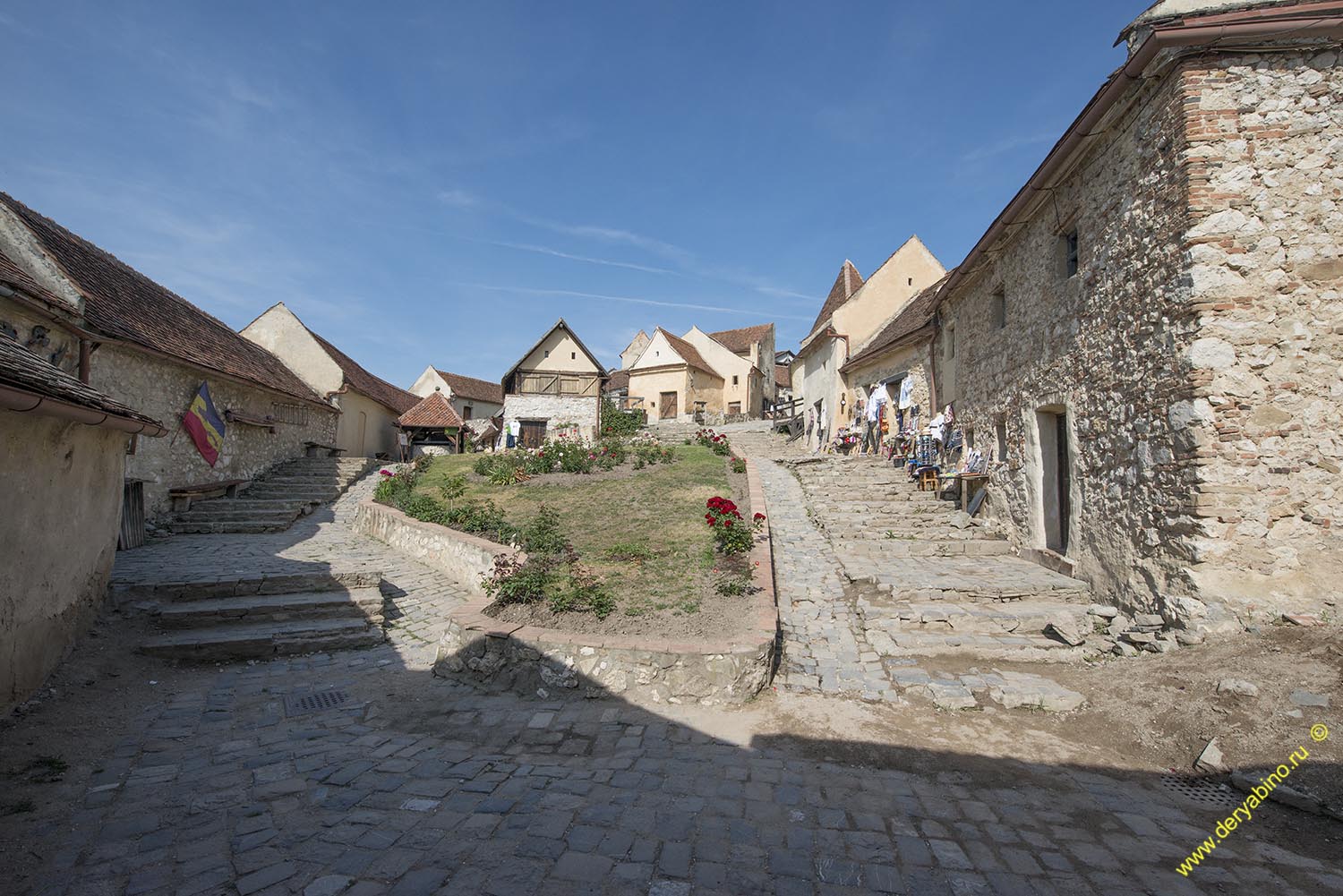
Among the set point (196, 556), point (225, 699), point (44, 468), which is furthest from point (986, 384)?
point (196, 556)

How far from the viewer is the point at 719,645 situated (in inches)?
225

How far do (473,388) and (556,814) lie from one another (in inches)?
1731

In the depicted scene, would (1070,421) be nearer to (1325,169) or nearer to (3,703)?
(1325,169)

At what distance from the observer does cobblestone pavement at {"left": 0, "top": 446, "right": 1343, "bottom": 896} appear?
3.10 m

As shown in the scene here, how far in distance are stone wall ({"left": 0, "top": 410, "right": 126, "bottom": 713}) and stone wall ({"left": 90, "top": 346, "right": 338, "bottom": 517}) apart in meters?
6.63

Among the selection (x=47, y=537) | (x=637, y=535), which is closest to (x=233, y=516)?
(x=47, y=537)

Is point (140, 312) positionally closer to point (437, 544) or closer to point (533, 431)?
point (437, 544)

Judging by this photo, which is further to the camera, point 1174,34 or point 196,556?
point 196,556

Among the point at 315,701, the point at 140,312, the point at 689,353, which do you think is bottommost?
the point at 315,701

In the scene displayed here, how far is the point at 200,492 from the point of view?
14211 millimetres

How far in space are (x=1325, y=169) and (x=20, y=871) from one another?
472 inches

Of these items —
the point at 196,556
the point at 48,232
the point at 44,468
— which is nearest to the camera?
the point at 44,468

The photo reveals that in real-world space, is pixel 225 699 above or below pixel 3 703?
below

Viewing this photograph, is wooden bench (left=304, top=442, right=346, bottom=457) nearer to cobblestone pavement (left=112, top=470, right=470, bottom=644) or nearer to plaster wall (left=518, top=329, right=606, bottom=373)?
cobblestone pavement (left=112, top=470, right=470, bottom=644)
